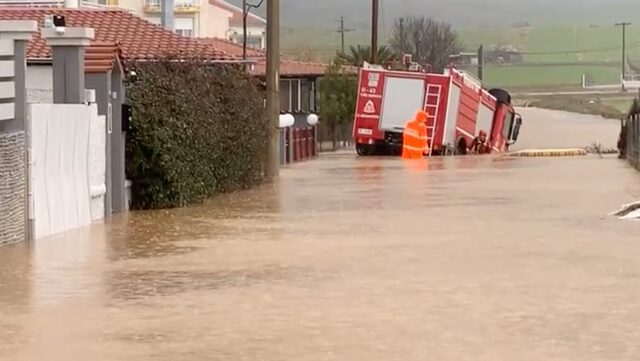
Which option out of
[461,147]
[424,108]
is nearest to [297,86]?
[461,147]

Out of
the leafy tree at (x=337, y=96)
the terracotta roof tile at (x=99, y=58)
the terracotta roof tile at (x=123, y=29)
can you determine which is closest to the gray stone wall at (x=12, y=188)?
the terracotta roof tile at (x=99, y=58)

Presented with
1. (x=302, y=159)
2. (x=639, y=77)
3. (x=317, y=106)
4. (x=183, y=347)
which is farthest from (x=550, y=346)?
(x=639, y=77)

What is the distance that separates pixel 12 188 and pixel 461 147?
31.6m

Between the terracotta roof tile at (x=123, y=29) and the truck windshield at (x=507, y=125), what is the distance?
2191 cm

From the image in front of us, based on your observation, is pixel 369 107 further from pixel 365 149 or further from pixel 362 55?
pixel 362 55

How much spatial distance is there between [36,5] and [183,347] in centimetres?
2743

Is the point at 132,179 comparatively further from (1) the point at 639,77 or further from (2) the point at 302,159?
(1) the point at 639,77

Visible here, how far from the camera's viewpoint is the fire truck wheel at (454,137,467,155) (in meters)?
47.0

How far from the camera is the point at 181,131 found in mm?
22766

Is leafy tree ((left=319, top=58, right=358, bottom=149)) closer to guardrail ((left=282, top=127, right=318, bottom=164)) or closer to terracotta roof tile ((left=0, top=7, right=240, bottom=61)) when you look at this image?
guardrail ((left=282, top=127, right=318, bottom=164))

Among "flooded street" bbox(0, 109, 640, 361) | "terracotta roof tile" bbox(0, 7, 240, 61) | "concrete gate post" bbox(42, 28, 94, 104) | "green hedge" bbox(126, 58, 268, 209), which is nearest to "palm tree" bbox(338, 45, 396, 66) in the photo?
"terracotta roof tile" bbox(0, 7, 240, 61)

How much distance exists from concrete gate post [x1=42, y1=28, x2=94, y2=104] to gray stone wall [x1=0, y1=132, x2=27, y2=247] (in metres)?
2.79

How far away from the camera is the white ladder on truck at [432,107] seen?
45344mm

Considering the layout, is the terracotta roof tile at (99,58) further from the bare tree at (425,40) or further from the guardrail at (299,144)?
Result: the bare tree at (425,40)
